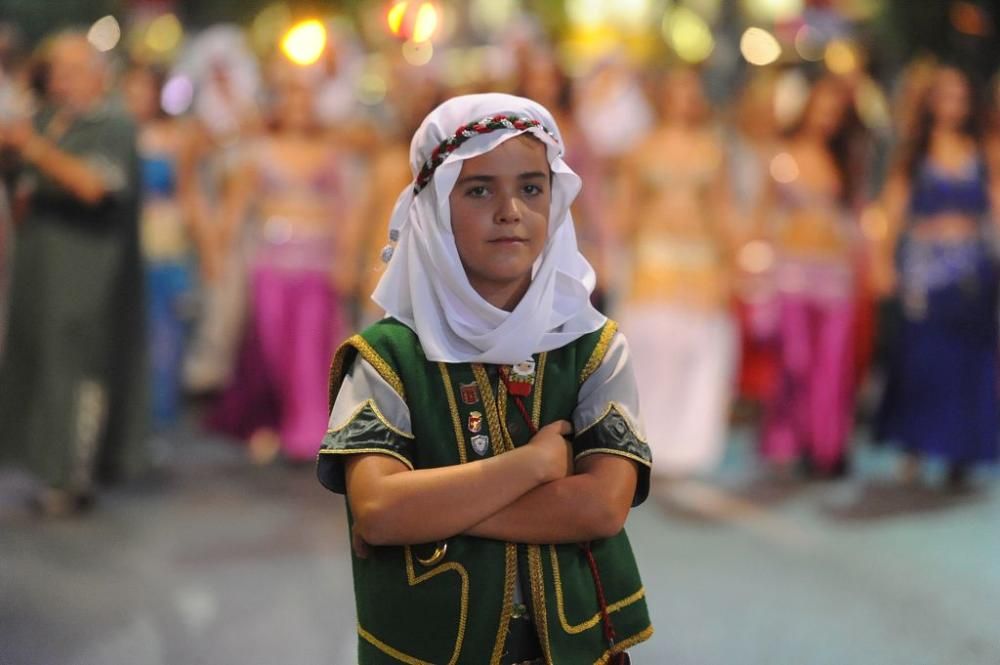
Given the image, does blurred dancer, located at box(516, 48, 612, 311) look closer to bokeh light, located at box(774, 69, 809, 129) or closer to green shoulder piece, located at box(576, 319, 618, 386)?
bokeh light, located at box(774, 69, 809, 129)

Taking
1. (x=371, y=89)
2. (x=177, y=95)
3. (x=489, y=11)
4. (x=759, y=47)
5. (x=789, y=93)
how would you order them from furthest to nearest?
(x=489, y=11), (x=759, y=47), (x=371, y=89), (x=789, y=93), (x=177, y=95)

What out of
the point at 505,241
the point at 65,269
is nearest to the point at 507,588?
the point at 505,241

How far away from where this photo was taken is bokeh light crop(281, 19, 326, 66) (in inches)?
225

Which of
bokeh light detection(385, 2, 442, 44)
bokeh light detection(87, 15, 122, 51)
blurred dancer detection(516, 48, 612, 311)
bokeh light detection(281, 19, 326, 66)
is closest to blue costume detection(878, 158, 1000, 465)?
blurred dancer detection(516, 48, 612, 311)

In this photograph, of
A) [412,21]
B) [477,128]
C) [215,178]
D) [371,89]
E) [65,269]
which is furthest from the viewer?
[371,89]

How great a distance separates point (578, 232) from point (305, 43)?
173 cm

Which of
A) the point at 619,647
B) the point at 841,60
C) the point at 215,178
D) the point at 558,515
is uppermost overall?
the point at 841,60

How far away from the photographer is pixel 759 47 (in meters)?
9.27

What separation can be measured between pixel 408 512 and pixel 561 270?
469 mm

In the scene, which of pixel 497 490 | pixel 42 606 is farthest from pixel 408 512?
pixel 42 606

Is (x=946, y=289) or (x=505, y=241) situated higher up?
(x=505, y=241)

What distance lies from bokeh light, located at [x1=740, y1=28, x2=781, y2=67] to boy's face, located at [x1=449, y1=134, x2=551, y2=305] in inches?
278

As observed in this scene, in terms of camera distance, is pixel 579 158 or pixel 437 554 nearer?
pixel 437 554

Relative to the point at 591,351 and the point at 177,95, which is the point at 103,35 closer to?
the point at 177,95
